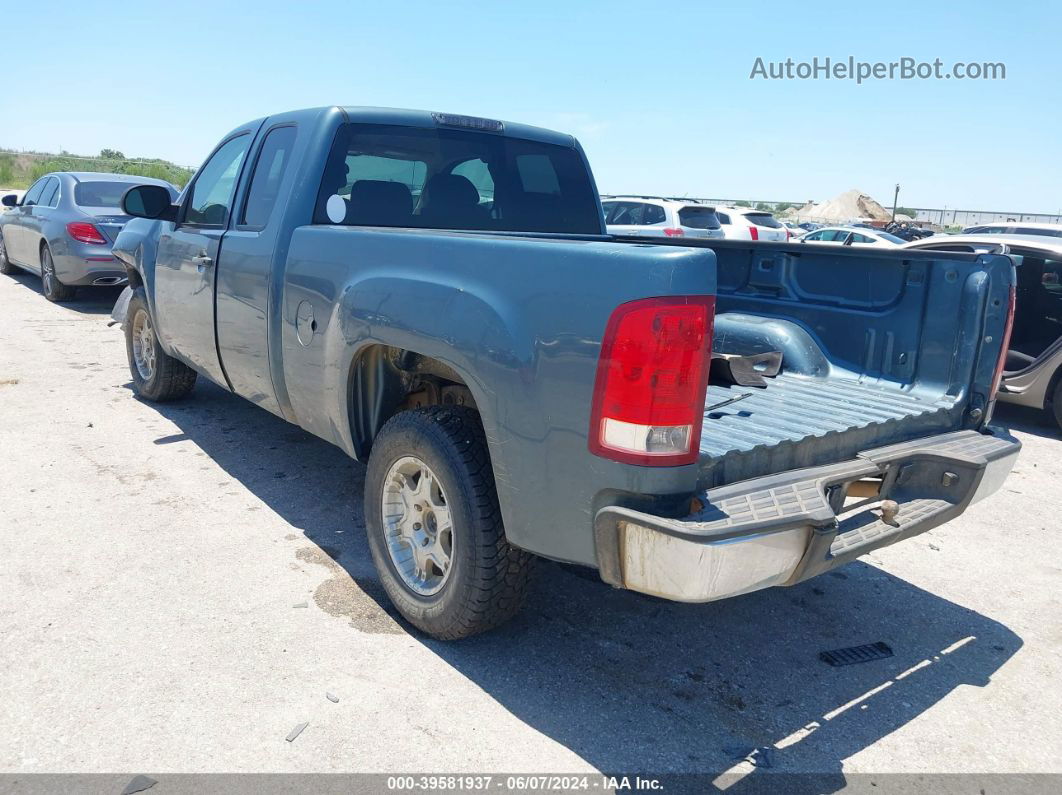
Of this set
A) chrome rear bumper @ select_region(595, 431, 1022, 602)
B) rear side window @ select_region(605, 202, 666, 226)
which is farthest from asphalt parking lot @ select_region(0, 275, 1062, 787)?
rear side window @ select_region(605, 202, 666, 226)

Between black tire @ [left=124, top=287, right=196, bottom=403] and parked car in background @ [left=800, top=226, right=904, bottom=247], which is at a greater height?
parked car in background @ [left=800, top=226, right=904, bottom=247]

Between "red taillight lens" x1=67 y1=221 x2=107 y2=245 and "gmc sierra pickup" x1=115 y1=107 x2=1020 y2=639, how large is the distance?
19.4 ft

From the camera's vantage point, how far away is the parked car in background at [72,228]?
408 inches

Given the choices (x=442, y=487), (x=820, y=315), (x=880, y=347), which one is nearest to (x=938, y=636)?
(x=880, y=347)

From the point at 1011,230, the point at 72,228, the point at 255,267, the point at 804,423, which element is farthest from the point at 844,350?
the point at 1011,230

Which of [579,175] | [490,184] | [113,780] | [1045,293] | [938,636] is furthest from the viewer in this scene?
[1045,293]

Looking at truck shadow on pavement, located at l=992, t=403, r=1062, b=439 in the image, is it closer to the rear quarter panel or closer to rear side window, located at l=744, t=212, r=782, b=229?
the rear quarter panel

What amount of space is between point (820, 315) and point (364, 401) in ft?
7.33

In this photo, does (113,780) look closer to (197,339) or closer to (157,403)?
(197,339)

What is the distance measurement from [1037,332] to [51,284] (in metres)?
11.7

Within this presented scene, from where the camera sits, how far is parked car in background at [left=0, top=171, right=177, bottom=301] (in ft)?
34.0

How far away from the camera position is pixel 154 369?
6.18 metres

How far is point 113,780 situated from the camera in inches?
96.0

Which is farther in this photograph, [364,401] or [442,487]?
[364,401]
